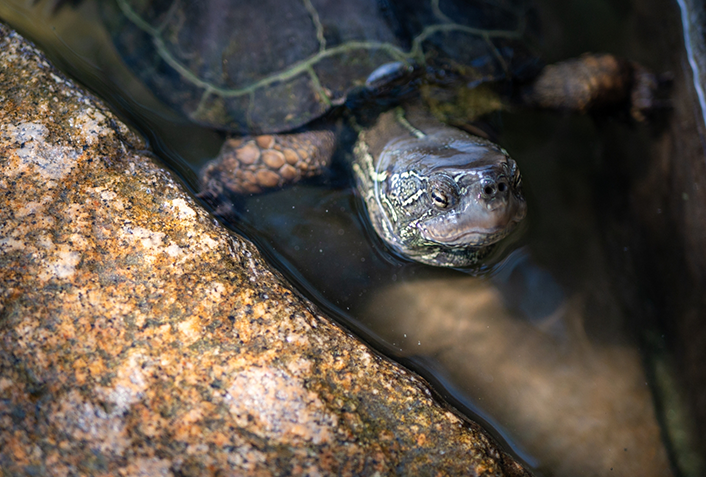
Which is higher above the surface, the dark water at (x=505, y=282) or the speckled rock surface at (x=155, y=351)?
the speckled rock surface at (x=155, y=351)

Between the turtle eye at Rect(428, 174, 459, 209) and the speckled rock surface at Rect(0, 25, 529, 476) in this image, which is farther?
the turtle eye at Rect(428, 174, 459, 209)

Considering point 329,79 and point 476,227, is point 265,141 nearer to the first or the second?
point 329,79

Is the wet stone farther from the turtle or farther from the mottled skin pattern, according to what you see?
the mottled skin pattern

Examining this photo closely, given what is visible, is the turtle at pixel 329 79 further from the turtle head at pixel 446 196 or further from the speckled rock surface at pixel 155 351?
the speckled rock surface at pixel 155 351

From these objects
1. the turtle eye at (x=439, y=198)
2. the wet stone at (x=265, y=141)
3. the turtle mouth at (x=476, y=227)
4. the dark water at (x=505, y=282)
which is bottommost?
the dark water at (x=505, y=282)

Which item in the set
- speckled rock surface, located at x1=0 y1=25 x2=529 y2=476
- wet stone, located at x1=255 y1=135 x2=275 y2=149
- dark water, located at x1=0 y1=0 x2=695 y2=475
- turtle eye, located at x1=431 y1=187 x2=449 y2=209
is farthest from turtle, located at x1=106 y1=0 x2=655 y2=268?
speckled rock surface, located at x1=0 y1=25 x2=529 y2=476

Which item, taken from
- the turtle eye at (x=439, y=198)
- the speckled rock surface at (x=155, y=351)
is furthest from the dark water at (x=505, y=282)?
the turtle eye at (x=439, y=198)

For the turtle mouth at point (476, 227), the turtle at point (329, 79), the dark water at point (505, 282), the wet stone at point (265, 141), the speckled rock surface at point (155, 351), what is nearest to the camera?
the speckled rock surface at point (155, 351)
